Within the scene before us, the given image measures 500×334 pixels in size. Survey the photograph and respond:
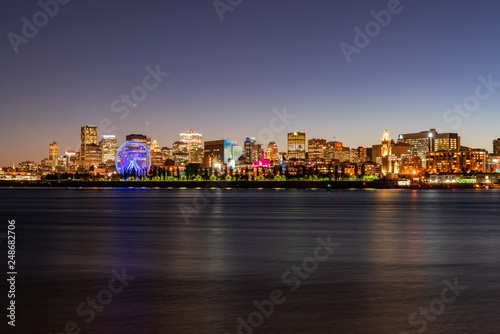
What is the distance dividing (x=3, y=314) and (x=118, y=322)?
3.14 metres

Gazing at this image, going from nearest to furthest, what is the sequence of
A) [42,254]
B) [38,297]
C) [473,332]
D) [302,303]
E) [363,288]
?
[473,332] < [302,303] < [38,297] < [363,288] < [42,254]

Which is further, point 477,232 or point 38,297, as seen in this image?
point 477,232

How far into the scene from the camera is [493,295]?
1684cm

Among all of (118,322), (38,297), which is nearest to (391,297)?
(118,322)

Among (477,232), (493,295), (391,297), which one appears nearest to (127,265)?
(391,297)

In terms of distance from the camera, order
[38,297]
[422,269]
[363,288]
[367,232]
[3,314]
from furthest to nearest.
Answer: [367,232] → [422,269] → [363,288] → [38,297] → [3,314]

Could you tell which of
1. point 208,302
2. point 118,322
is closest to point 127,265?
point 208,302

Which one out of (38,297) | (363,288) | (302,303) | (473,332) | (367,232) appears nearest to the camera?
(473,332)

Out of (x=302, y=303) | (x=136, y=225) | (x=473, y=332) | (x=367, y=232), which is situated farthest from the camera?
(x=136, y=225)

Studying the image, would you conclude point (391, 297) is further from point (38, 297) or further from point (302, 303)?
point (38, 297)

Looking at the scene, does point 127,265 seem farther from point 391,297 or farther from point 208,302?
point 391,297

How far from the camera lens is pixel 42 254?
27.3 metres

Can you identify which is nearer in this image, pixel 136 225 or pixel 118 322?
pixel 118 322

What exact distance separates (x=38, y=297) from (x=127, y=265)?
6799mm
